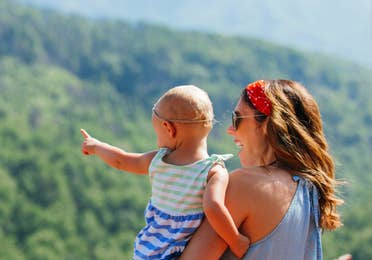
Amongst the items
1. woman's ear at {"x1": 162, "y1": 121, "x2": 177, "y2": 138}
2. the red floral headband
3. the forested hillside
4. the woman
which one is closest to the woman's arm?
the woman

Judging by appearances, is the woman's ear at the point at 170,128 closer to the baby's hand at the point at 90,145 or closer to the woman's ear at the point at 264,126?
the woman's ear at the point at 264,126

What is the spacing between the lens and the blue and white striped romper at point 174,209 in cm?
233

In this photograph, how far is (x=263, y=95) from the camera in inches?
95.7

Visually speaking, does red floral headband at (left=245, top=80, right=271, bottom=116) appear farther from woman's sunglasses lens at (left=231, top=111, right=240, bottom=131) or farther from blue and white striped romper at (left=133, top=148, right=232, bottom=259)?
blue and white striped romper at (left=133, top=148, right=232, bottom=259)

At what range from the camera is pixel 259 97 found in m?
2.44

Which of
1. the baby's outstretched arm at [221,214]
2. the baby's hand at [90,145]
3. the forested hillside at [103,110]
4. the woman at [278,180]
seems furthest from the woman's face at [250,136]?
the forested hillside at [103,110]

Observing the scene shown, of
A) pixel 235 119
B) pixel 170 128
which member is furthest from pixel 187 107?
pixel 235 119

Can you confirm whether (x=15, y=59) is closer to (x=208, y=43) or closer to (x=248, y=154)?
(x=208, y=43)

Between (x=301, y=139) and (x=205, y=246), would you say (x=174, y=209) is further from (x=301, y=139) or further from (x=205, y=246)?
(x=301, y=139)

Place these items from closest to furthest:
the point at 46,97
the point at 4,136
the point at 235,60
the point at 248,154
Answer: the point at 248,154 < the point at 4,136 < the point at 46,97 < the point at 235,60

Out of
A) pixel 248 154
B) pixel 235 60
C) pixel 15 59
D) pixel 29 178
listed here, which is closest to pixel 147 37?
pixel 235 60

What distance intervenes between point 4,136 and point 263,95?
211 feet

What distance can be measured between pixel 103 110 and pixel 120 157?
3252 inches

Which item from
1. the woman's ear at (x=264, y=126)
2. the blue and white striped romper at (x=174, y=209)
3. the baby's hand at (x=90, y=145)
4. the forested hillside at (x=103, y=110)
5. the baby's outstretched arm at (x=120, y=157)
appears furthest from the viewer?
the forested hillside at (x=103, y=110)
